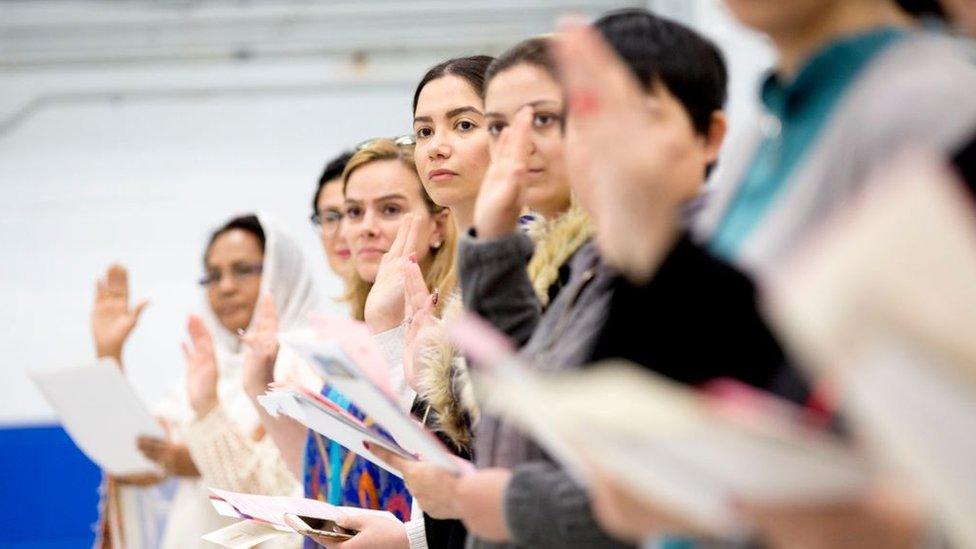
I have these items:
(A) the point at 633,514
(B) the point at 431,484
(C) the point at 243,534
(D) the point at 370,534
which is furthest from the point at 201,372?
(A) the point at 633,514

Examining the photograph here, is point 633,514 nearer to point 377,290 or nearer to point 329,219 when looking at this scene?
point 377,290

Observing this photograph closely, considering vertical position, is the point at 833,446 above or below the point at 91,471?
above

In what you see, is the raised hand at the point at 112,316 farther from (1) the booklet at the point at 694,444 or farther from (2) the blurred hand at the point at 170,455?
(1) the booklet at the point at 694,444

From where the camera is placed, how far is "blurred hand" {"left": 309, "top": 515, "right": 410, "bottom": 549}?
2121mm

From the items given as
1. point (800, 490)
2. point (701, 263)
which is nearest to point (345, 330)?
point (701, 263)

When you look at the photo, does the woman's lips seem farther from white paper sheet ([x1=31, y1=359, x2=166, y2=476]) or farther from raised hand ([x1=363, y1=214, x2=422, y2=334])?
white paper sheet ([x1=31, y1=359, x2=166, y2=476])

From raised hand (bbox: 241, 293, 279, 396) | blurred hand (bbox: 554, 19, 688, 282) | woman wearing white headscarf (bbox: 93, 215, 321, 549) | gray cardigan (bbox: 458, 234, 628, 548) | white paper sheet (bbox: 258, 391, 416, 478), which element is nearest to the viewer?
blurred hand (bbox: 554, 19, 688, 282)

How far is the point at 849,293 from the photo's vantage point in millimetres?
742

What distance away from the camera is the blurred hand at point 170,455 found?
11.8ft

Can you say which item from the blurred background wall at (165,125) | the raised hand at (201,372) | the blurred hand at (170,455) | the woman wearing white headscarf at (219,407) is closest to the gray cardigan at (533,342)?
the woman wearing white headscarf at (219,407)

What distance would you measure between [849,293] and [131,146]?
6717 millimetres

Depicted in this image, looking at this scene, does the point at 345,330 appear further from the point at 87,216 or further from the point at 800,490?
the point at 87,216

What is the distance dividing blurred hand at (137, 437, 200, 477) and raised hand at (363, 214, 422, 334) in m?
1.31

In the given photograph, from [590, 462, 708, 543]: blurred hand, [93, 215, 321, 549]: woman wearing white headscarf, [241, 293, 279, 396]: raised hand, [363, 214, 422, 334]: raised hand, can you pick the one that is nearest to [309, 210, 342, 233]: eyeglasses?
[93, 215, 321, 549]: woman wearing white headscarf
